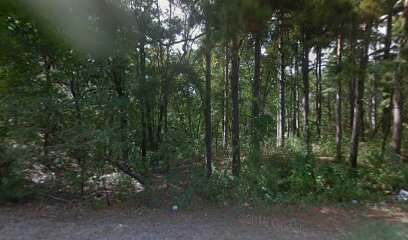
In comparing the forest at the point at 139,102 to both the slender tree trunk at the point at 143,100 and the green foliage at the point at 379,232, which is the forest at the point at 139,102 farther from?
the green foliage at the point at 379,232

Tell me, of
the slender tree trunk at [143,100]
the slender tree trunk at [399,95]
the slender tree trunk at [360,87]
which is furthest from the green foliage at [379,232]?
the slender tree trunk at [143,100]

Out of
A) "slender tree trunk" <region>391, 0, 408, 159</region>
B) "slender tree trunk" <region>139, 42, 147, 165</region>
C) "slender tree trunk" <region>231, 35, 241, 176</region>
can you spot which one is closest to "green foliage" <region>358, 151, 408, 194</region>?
"slender tree trunk" <region>391, 0, 408, 159</region>

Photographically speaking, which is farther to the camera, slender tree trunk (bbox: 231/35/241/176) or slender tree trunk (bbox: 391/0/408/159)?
slender tree trunk (bbox: 231/35/241/176)

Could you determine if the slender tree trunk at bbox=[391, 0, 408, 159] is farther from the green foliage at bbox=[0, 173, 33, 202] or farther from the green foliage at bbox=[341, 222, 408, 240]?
the green foliage at bbox=[0, 173, 33, 202]

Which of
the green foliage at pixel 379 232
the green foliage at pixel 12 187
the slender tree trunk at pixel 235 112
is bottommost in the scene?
the green foliage at pixel 379 232

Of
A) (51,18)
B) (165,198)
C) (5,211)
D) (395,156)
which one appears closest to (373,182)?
(395,156)

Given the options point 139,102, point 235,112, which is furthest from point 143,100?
point 235,112

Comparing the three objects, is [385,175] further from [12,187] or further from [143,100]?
[12,187]

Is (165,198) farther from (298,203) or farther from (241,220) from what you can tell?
(298,203)

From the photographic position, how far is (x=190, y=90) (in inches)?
465

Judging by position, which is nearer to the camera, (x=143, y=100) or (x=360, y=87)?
(x=360, y=87)

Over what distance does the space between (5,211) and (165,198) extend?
3.51 meters

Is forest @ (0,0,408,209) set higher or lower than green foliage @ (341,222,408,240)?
higher

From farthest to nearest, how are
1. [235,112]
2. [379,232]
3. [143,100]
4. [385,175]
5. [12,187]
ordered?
1. [143,100]
2. [235,112]
3. [385,175]
4. [12,187]
5. [379,232]
